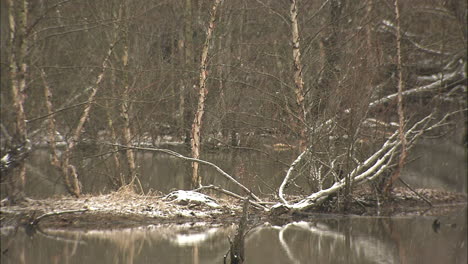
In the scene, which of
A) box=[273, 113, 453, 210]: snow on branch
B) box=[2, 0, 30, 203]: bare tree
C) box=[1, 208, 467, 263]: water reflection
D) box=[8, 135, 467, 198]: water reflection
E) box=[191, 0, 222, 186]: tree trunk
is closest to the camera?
box=[1, 208, 467, 263]: water reflection

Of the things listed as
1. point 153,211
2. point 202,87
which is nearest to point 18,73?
point 153,211

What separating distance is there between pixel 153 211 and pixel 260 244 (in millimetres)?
3055

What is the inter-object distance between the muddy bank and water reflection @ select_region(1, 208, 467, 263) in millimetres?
523

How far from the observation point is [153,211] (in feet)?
45.4

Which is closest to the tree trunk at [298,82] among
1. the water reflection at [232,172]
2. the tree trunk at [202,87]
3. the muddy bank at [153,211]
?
the water reflection at [232,172]

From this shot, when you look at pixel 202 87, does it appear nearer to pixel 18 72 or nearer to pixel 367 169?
pixel 18 72

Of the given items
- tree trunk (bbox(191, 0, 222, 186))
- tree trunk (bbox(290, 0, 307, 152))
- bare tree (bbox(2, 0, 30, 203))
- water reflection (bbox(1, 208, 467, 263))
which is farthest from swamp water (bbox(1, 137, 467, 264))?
bare tree (bbox(2, 0, 30, 203))

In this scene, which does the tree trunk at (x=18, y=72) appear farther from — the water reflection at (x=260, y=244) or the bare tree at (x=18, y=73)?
the water reflection at (x=260, y=244)

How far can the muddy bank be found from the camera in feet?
42.6

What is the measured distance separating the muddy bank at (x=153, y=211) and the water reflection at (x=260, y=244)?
52 cm

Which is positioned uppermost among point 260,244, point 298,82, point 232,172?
point 298,82

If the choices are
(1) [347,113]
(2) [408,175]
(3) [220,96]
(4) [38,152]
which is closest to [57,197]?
(3) [220,96]

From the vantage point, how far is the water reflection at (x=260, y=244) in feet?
34.7

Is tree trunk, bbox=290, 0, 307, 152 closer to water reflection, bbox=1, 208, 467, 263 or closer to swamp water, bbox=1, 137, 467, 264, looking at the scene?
swamp water, bbox=1, 137, 467, 264
